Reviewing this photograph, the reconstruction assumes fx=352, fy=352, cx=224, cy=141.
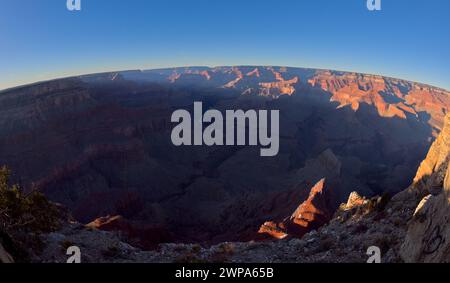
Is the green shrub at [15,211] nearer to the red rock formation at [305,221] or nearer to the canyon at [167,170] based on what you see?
the canyon at [167,170]

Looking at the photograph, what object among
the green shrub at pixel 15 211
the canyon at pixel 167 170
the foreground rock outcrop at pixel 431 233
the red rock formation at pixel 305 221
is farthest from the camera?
the canyon at pixel 167 170

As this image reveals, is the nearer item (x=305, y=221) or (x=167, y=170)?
(x=305, y=221)

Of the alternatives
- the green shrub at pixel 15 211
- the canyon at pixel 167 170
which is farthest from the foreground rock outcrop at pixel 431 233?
the canyon at pixel 167 170

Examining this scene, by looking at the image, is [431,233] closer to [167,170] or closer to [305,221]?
[305,221]

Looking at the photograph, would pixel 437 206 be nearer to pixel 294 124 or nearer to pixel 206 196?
pixel 206 196

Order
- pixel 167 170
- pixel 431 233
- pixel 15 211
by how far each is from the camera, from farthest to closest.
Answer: pixel 167 170 < pixel 15 211 < pixel 431 233

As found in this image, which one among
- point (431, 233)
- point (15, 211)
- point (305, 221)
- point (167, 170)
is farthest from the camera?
point (167, 170)

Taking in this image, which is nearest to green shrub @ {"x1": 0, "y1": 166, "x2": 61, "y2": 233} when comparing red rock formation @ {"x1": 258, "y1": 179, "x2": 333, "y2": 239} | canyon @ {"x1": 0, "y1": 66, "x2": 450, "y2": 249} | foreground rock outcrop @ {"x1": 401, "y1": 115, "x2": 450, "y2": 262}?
foreground rock outcrop @ {"x1": 401, "y1": 115, "x2": 450, "y2": 262}

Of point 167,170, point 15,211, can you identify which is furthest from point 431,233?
point 167,170

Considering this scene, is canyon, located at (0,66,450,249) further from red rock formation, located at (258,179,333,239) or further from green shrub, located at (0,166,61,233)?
green shrub, located at (0,166,61,233)
